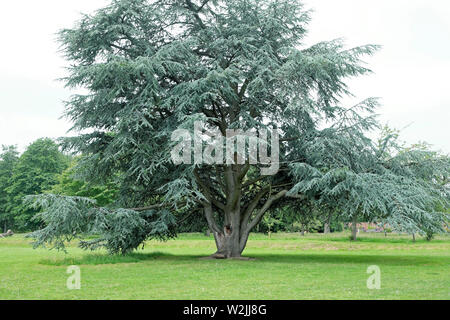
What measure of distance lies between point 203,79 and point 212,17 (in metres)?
4.40

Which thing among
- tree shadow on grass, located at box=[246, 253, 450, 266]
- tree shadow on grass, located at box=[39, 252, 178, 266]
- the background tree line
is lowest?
tree shadow on grass, located at box=[246, 253, 450, 266]

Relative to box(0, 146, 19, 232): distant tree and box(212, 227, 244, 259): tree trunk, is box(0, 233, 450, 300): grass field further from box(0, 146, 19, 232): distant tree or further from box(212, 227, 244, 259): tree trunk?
box(0, 146, 19, 232): distant tree

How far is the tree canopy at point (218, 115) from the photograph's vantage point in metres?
16.5

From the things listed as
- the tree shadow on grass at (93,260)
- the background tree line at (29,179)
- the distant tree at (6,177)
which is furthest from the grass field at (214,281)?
the distant tree at (6,177)

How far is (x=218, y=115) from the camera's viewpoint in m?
20.1

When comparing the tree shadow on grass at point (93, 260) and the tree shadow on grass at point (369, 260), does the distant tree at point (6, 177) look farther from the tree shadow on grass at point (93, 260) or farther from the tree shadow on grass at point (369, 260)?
the tree shadow on grass at point (369, 260)

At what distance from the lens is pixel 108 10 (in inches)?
708

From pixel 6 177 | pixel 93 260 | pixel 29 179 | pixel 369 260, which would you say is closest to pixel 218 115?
pixel 93 260

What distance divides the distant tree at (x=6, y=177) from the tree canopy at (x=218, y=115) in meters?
38.3

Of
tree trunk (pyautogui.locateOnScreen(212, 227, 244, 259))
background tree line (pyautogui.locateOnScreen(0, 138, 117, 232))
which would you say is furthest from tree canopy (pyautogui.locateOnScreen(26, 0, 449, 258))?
background tree line (pyautogui.locateOnScreen(0, 138, 117, 232))

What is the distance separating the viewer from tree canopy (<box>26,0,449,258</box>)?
16.5 metres

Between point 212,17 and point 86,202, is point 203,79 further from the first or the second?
point 86,202

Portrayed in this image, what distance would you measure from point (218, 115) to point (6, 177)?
1723 inches

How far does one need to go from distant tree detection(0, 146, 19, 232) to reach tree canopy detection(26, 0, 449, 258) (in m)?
38.3
